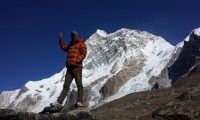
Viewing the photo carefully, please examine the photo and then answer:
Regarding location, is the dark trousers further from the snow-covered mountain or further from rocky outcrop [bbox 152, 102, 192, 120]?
the snow-covered mountain

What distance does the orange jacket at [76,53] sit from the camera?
40.3ft

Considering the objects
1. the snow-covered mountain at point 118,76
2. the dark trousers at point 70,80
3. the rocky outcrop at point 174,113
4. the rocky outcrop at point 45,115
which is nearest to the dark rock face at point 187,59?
the snow-covered mountain at point 118,76

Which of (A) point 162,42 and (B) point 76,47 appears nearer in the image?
(B) point 76,47

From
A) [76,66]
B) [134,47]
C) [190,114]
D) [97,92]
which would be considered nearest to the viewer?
[76,66]

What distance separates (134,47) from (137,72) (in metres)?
27.5

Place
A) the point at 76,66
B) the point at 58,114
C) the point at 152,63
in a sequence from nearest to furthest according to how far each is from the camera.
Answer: the point at 58,114
the point at 76,66
the point at 152,63

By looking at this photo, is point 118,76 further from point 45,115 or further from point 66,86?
point 45,115

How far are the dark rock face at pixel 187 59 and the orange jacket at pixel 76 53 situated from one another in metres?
107

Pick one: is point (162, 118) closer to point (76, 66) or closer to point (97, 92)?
point (76, 66)

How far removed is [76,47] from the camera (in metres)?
12.5

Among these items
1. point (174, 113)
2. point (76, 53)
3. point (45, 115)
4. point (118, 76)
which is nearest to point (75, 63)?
point (76, 53)

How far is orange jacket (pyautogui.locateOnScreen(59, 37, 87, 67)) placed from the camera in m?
12.3

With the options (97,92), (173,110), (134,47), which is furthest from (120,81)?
(173,110)

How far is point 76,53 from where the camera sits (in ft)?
40.7
